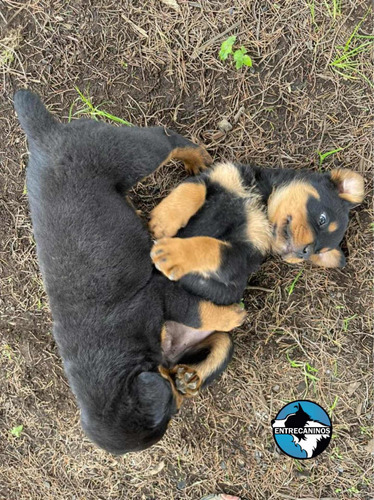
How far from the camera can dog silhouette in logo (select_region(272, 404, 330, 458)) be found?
144 inches

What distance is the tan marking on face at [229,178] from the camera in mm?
3180

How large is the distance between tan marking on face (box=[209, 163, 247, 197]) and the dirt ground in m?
0.45

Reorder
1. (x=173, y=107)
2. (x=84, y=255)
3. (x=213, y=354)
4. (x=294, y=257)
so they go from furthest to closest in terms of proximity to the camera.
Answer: (x=173, y=107) < (x=213, y=354) < (x=294, y=257) < (x=84, y=255)

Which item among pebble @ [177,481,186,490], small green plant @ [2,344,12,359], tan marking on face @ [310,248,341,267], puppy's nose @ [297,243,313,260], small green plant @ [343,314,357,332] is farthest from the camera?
small green plant @ [2,344,12,359]

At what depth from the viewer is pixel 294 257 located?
2953mm

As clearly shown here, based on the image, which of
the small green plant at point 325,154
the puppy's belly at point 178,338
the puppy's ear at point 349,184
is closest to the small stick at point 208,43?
the small green plant at point 325,154

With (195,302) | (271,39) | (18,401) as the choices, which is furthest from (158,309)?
(271,39)

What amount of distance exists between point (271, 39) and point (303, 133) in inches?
30.8

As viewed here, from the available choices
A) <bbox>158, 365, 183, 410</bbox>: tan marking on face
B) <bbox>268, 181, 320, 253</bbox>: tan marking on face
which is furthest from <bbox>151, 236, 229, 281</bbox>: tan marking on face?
<bbox>158, 365, 183, 410</bbox>: tan marking on face

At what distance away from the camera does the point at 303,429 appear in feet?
12.2

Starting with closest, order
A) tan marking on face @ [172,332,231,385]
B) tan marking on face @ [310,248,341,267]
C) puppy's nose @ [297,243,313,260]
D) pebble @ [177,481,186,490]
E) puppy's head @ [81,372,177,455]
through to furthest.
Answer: puppy's head @ [81,372,177,455]
puppy's nose @ [297,243,313,260]
tan marking on face @ [310,248,341,267]
tan marking on face @ [172,332,231,385]
pebble @ [177,481,186,490]

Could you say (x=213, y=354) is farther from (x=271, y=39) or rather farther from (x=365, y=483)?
(x=271, y=39)

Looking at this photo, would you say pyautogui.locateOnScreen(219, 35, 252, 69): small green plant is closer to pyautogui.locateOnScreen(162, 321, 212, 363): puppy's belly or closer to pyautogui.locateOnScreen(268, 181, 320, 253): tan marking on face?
pyautogui.locateOnScreen(268, 181, 320, 253): tan marking on face

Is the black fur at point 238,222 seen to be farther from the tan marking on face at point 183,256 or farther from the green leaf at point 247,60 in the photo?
the green leaf at point 247,60
